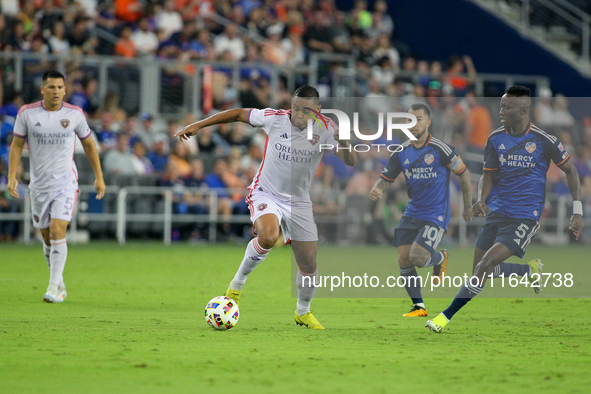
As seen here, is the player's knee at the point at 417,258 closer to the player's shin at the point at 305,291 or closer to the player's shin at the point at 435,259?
the player's shin at the point at 435,259

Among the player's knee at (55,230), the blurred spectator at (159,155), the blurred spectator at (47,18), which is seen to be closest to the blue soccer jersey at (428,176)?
the player's knee at (55,230)

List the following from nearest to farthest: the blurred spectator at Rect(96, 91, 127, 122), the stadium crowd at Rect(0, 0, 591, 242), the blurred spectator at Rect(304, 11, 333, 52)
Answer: the stadium crowd at Rect(0, 0, 591, 242)
the blurred spectator at Rect(96, 91, 127, 122)
the blurred spectator at Rect(304, 11, 333, 52)

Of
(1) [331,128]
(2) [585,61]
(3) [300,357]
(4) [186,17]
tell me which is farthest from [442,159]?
(2) [585,61]

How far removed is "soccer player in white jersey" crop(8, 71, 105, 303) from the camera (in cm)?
1033

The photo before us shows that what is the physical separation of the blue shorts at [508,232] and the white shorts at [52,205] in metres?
4.62

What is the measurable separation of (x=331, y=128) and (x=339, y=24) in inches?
697

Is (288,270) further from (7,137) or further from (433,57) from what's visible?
(433,57)

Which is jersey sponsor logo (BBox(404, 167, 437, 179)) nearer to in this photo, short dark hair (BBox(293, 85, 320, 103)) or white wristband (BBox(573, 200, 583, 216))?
white wristband (BBox(573, 200, 583, 216))

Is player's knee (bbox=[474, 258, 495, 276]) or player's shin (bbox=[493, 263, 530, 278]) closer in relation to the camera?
player's knee (bbox=[474, 258, 495, 276])

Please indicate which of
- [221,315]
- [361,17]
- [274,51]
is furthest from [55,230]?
[361,17]

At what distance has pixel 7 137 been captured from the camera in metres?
17.8

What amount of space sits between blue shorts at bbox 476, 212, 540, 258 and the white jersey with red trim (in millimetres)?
1753

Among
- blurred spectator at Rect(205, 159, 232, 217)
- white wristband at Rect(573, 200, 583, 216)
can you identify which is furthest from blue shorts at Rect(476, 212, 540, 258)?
blurred spectator at Rect(205, 159, 232, 217)

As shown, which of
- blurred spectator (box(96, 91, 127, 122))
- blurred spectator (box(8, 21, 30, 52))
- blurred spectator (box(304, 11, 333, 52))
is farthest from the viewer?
blurred spectator (box(304, 11, 333, 52))
